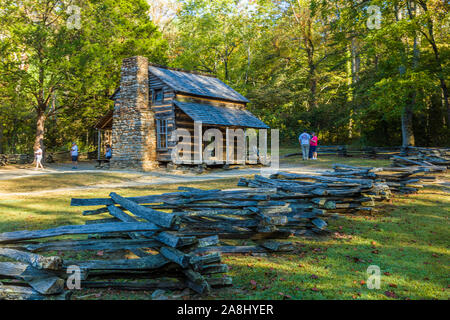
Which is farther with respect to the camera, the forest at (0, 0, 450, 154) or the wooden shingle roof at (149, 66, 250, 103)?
the wooden shingle roof at (149, 66, 250, 103)

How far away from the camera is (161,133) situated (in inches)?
830

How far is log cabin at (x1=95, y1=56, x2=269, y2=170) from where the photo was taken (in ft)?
66.1

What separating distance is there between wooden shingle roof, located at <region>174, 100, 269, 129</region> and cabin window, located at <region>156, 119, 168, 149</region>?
195 centimetres

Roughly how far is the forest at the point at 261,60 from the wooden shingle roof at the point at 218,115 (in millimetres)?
8226

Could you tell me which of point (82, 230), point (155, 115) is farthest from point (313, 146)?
point (82, 230)

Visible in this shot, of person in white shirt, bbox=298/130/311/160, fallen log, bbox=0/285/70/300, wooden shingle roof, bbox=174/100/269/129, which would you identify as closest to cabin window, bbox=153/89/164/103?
wooden shingle roof, bbox=174/100/269/129

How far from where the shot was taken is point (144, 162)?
20.3 m

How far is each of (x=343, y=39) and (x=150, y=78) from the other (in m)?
15.5

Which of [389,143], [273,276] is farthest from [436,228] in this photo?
[389,143]

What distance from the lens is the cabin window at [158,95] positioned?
20.9 m

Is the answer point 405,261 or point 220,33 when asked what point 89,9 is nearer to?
point 220,33

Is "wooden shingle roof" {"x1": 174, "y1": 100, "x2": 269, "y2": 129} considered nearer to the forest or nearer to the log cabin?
the log cabin

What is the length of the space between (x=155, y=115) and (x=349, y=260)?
17572 millimetres
